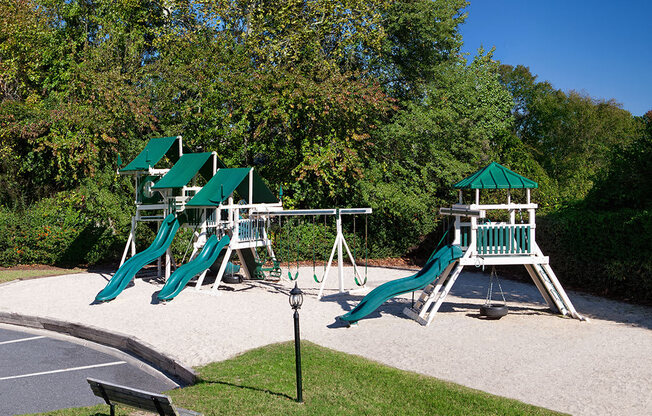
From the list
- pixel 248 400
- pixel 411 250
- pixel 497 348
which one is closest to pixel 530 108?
pixel 411 250

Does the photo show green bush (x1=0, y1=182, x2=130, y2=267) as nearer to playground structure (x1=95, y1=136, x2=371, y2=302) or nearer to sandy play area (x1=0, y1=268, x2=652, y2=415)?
playground structure (x1=95, y1=136, x2=371, y2=302)

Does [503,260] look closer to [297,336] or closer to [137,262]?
[297,336]

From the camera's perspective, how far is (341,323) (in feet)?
35.3

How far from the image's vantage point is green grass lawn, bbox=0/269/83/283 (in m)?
16.7

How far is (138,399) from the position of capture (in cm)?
521

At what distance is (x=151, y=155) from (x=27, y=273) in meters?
6.00

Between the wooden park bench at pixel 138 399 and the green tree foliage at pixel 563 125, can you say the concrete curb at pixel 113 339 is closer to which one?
the wooden park bench at pixel 138 399

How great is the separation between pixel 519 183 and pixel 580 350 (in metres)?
3.30

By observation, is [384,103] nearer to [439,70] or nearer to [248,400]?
[439,70]

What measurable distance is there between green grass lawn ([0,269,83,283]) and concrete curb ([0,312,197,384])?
532 centimetres

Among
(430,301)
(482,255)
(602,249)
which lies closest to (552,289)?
(482,255)

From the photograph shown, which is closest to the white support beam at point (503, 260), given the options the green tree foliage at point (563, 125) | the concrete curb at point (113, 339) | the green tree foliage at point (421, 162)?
the concrete curb at point (113, 339)

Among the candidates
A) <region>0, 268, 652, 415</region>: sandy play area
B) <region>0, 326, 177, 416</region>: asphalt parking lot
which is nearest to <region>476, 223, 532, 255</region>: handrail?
<region>0, 268, 652, 415</region>: sandy play area

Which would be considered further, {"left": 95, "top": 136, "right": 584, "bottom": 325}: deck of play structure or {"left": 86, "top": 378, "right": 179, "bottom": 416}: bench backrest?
{"left": 95, "top": 136, "right": 584, "bottom": 325}: deck of play structure
